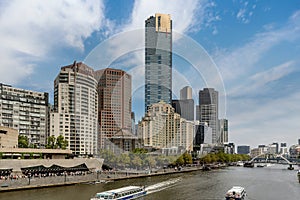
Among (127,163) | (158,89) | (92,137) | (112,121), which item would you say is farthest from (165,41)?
(127,163)

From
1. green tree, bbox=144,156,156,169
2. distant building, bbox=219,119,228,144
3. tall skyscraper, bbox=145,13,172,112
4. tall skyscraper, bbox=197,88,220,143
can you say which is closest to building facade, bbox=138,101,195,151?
tall skyscraper, bbox=145,13,172,112

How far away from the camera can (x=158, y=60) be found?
242 ft

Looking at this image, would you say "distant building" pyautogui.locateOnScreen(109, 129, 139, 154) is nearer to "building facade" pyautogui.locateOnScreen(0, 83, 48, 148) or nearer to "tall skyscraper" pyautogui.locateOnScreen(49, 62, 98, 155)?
"tall skyscraper" pyautogui.locateOnScreen(49, 62, 98, 155)

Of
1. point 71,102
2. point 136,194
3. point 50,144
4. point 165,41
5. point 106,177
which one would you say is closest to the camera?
Answer: point 136,194

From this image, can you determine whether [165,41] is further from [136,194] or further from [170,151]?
[136,194]

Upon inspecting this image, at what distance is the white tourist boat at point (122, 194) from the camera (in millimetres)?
21359

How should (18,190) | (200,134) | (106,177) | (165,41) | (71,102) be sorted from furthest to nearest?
(200,134) < (165,41) < (71,102) < (106,177) < (18,190)

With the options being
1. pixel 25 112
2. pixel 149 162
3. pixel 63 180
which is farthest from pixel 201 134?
pixel 63 180

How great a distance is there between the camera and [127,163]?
4603 centimetres

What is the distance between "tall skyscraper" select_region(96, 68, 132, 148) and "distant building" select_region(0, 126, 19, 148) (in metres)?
30.9

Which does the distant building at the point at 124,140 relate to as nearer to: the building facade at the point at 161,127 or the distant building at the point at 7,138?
the building facade at the point at 161,127

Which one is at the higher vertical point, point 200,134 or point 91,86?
point 91,86

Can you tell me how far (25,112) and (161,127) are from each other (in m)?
35.8

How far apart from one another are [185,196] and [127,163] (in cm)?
2214
